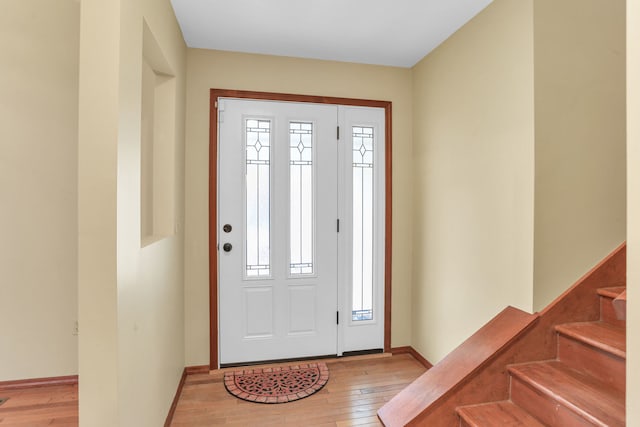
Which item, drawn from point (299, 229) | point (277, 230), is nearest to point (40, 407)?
point (277, 230)

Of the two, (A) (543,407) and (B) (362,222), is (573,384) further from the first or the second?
(B) (362,222)

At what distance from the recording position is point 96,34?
3.98 feet

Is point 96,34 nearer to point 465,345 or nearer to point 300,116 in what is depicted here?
point 300,116

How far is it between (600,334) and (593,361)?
0.14 m

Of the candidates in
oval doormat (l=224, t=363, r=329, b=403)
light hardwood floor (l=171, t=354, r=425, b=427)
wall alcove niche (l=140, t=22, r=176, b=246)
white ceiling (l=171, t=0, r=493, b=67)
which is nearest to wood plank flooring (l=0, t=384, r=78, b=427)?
light hardwood floor (l=171, t=354, r=425, b=427)

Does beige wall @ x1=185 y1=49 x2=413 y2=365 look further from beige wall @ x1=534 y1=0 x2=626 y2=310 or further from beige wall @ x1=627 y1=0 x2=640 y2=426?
beige wall @ x1=627 y1=0 x2=640 y2=426

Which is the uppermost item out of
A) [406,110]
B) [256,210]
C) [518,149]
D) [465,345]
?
[406,110]

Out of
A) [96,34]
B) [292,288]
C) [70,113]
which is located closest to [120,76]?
[96,34]

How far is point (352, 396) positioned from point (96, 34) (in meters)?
2.37

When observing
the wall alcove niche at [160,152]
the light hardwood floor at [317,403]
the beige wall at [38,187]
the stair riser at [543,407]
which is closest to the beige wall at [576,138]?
the stair riser at [543,407]

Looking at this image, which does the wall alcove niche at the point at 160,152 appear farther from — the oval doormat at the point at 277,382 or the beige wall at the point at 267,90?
the oval doormat at the point at 277,382

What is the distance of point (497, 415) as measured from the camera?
5.40 feet

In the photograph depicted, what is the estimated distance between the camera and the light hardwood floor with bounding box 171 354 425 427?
207cm

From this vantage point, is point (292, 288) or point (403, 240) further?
point (403, 240)
